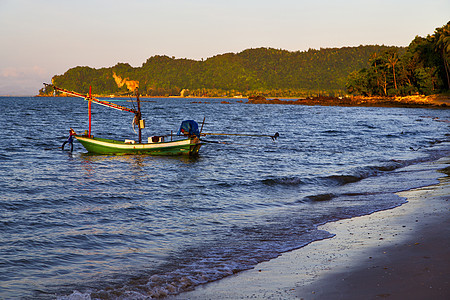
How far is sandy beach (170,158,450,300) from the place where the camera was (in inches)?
252

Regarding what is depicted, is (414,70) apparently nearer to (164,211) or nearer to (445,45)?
(445,45)

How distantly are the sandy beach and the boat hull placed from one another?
18608 mm

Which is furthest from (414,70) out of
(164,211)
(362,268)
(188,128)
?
(362,268)

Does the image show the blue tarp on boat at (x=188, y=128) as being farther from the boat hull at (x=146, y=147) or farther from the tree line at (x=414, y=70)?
the tree line at (x=414, y=70)

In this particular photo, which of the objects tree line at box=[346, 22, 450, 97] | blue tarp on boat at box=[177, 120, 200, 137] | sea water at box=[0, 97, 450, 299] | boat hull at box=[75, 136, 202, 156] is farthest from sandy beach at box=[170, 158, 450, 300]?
tree line at box=[346, 22, 450, 97]

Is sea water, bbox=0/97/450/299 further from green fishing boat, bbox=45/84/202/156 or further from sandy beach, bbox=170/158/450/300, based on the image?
green fishing boat, bbox=45/84/202/156

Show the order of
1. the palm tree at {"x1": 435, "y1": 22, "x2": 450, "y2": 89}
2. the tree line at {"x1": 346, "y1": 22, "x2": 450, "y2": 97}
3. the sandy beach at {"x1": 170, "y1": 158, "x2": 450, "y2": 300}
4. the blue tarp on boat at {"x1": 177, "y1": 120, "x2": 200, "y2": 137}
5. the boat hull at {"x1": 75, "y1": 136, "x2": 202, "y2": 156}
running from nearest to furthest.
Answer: the sandy beach at {"x1": 170, "y1": 158, "x2": 450, "y2": 300}
the boat hull at {"x1": 75, "y1": 136, "x2": 202, "y2": 156}
the blue tarp on boat at {"x1": 177, "y1": 120, "x2": 200, "y2": 137}
the palm tree at {"x1": 435, "y1": 22, "x2": 450, "y2": 89}
the tree line at {"x1": 346, "y1": 22, "x2": 450, "y2": 97}

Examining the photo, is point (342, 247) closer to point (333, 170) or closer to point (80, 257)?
point (80, 257)

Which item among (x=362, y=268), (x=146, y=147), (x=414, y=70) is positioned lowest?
(x=362, y=268)

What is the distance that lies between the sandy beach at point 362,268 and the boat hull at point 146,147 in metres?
18.6

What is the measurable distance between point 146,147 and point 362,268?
21983mm

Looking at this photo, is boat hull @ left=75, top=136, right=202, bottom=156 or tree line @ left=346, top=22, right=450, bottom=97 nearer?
boat hull @ left=75, top=136, right=202, bottom=156

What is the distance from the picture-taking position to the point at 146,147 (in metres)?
28.0

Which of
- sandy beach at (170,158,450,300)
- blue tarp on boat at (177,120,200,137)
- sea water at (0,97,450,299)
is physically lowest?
sea water at (0,97,450,299)
